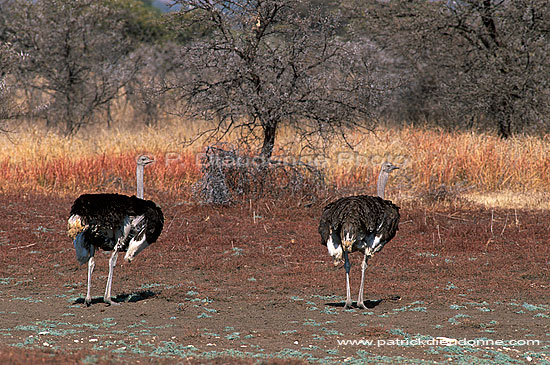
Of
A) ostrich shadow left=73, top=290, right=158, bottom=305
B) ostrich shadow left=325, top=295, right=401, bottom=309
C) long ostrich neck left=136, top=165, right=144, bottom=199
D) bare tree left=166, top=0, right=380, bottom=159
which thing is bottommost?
ostrich shadow left=73, top=290, right=158, bottom=305

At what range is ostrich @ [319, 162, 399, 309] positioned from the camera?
659cm

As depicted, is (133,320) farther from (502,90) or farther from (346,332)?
(502,90)

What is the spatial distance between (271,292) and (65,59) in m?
15.9

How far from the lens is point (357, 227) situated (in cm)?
659

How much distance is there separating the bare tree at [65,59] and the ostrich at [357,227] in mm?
15056

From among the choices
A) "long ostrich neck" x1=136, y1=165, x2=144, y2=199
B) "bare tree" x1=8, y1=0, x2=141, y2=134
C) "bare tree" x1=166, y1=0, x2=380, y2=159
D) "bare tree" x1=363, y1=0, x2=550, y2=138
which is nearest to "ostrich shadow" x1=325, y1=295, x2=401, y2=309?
"long ostrich neck" x1=136, y1=165, x2=144, y2=199

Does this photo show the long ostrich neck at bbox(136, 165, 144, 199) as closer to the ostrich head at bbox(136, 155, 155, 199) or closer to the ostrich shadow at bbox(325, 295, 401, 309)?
the ostrich head at bbox(136, 155, 155, 199)

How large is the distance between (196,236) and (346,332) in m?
4.96

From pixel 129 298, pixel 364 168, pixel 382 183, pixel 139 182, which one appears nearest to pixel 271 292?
pixel 129 298

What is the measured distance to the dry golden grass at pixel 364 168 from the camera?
545 inches

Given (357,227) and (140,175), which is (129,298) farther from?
(357,227)

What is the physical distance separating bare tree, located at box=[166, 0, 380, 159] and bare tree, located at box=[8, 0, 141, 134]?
364 inches

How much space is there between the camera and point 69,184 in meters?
14.0

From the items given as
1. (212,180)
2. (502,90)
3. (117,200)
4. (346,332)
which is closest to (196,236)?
(212,180)
